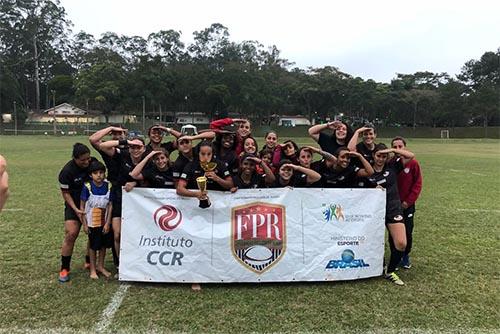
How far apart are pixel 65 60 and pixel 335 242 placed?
111 metres

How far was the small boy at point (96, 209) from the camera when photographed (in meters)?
5.29

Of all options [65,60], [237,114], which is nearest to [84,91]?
[237,114]

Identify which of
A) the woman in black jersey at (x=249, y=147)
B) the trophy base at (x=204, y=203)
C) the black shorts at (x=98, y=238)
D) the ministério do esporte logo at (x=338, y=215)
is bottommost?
the black shorts at (x=98, y=238)

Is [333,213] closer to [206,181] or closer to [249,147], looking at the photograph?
[249,147]

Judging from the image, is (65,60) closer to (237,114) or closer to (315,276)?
(237,114)

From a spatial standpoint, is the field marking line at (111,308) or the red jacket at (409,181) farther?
the red jacket at (409,181)

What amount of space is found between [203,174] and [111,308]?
1.73m

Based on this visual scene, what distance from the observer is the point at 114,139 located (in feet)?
18.9

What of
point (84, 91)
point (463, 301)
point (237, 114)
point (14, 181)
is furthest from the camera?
point (237, 114)

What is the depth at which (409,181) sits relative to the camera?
582cm

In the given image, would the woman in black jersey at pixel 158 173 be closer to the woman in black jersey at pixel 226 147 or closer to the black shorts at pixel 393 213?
the woman in black jersey at pixel 226 147

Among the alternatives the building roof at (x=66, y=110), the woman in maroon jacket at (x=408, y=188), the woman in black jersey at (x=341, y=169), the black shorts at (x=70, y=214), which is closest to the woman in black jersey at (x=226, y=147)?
the woman in black jersey at (x=341, y=169)

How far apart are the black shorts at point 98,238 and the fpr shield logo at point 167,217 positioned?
76 cm

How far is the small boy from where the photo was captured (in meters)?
5.29
